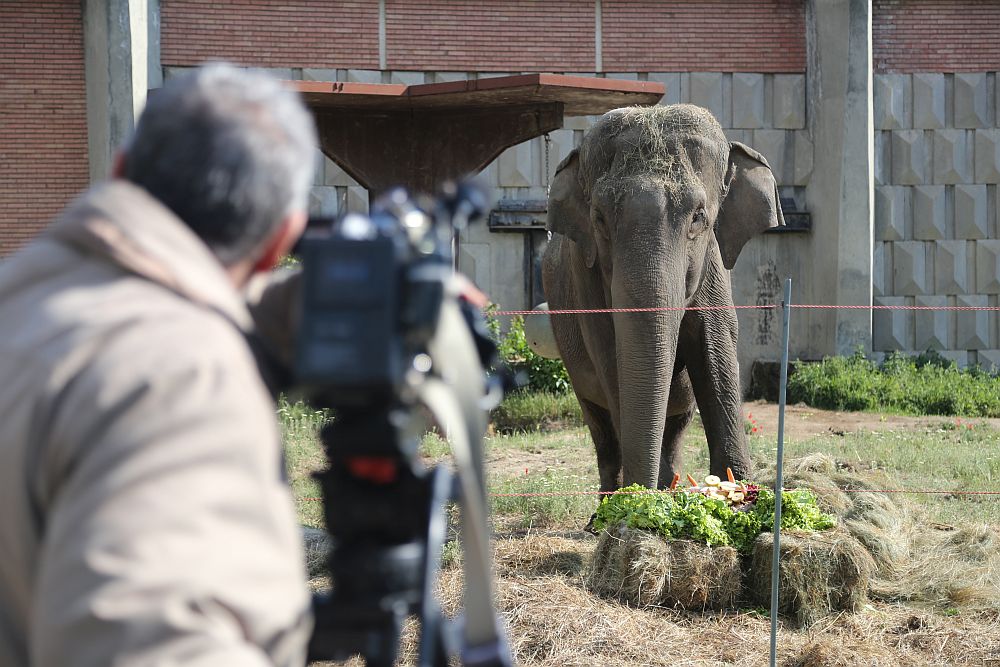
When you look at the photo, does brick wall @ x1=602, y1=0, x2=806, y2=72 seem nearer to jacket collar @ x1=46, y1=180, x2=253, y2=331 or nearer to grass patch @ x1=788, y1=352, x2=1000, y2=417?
grass patch @ x1=788, y1=352, x2=1000, y2=417

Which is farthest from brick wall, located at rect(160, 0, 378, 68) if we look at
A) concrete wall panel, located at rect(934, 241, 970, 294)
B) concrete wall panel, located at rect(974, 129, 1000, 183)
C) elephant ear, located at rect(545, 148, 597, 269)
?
elephant ear, located at rect(545, 148, 597, 269)

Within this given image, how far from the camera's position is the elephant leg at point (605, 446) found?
837 centimetres

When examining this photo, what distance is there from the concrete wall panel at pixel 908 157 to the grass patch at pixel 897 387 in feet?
8.72

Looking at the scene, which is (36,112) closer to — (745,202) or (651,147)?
(745,202)

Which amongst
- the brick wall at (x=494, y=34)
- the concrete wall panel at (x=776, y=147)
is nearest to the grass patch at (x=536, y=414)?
the brick wall at (x=494, y=34)

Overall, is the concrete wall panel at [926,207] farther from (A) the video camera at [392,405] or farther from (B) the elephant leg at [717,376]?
(A) the video camera at [392,405]

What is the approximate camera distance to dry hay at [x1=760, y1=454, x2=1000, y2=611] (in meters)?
6.17

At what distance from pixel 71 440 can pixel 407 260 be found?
1.48 ft

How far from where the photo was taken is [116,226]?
1.46m

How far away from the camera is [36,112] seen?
16984mm

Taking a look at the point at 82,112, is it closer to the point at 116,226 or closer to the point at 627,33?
the point at 627,33

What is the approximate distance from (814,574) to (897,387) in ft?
33.6

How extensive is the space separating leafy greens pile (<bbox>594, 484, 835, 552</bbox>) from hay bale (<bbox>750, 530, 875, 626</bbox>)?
0.14 meters

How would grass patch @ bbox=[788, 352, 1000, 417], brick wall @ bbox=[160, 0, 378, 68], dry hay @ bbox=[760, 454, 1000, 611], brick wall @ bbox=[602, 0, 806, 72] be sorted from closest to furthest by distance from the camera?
1. dry hay @ bbox=[760, 454, 1000, 611]
2. grass patch @ bbox=[788, 352, 1000, 417]
3. brick wall @ bbox=[160, 0, 378, 68]
4. brick wall @ bbox=[602, 0, 806, 72]
